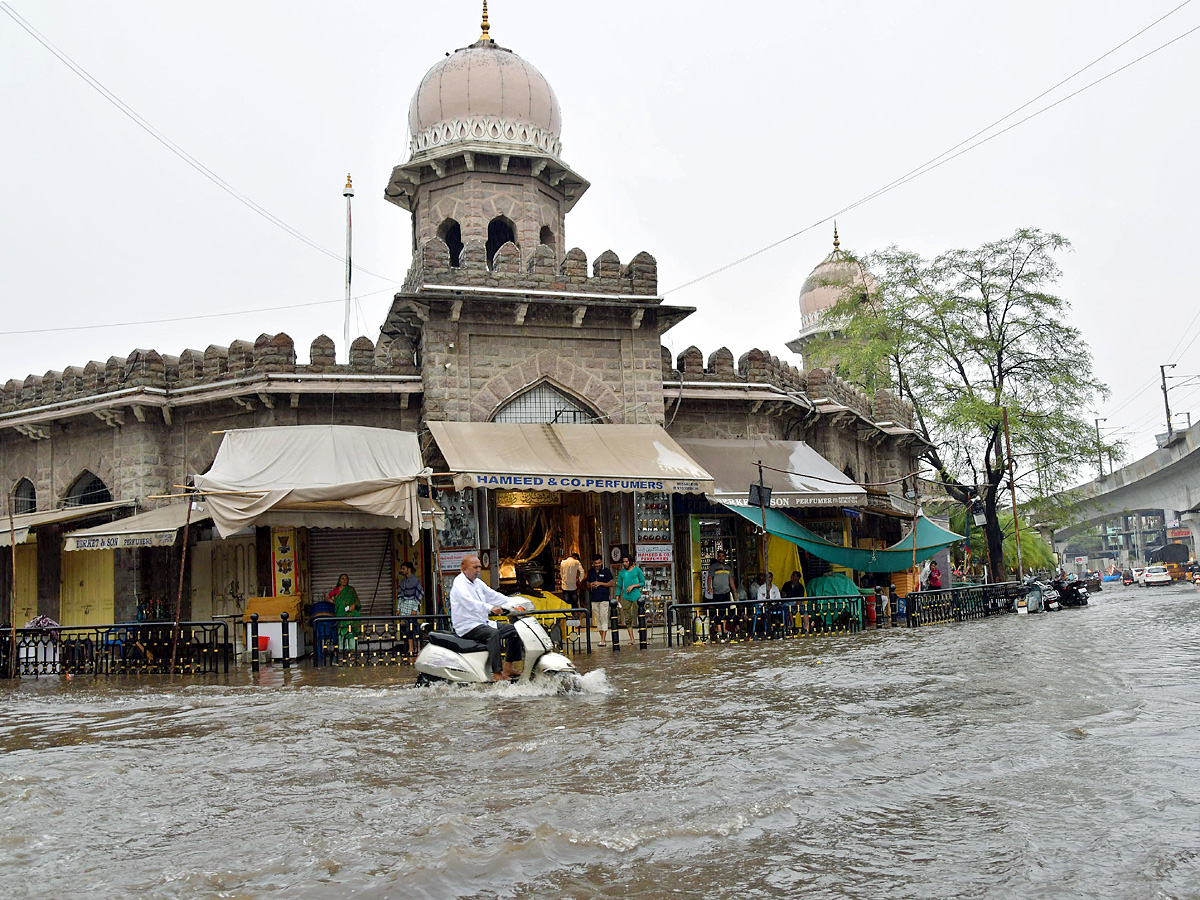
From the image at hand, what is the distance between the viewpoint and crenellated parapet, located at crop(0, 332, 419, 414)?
687 inches

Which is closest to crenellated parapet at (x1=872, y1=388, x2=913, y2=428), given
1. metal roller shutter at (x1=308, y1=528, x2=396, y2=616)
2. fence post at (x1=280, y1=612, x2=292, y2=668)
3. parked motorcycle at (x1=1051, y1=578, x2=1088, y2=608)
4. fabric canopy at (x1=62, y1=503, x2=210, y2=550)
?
parked motorcycle at (x1=1051, y1=578, x2=1088, y2=608)

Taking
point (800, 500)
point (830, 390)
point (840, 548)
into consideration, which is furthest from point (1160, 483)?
point (800, 500)

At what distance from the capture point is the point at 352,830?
497 centimetres

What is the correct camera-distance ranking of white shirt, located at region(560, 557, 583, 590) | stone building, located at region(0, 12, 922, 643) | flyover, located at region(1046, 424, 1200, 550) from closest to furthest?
1. stone building, located at region(0, 12, 922, 643)
2. white shirt, located at region(560, 557, 583, 590)
3. flyover, located at region(1046, 424, 1200, 550)

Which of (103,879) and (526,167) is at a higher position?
(526,167)

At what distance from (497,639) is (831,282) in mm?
26927

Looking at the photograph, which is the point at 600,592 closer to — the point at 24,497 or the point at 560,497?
A: the point at 560,497

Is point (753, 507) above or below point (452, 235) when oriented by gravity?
below

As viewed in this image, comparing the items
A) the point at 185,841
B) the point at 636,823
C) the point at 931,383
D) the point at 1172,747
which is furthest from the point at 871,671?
the point at 931,383

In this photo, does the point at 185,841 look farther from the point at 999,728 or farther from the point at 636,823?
the point at 999,728

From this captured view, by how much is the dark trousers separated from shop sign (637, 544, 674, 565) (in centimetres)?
743

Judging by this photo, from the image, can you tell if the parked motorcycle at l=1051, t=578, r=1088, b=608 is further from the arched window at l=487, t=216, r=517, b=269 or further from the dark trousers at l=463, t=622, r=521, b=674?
the dark trousers at l=463, t=622, r=521, b=674

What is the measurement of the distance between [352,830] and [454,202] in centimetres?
1750

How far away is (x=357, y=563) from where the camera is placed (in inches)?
698
